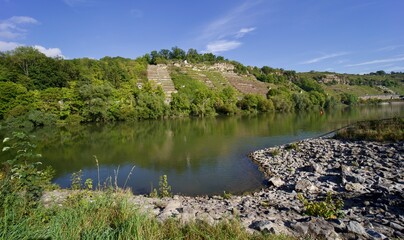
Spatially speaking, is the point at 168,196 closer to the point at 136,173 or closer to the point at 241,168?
the point at 136,173

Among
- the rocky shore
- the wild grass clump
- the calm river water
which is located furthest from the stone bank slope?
the calm river water

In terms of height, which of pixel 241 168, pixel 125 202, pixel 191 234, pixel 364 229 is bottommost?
pixel 241 168

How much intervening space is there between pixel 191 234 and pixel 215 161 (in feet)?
49.7

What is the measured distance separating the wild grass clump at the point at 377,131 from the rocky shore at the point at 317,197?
1.69 meters

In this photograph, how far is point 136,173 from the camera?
17.1m

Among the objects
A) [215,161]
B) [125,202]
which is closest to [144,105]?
[215,161]

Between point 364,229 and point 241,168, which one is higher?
point 364,229

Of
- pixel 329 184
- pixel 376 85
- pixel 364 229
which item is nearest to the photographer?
pixel 364 229

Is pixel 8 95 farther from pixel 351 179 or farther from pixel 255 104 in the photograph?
pixel 255 104

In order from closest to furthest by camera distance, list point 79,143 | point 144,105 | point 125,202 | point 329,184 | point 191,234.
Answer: point 191,234 → point 125,202 → point 329,184 → point 79,143 → point 144,105

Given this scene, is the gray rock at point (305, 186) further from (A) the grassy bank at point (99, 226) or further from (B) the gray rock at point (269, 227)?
(A) the grassy bank at point (99, 226)

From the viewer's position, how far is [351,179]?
11.7 metres

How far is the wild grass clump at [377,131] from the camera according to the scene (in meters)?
19.2

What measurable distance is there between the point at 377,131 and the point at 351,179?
12.2 m
